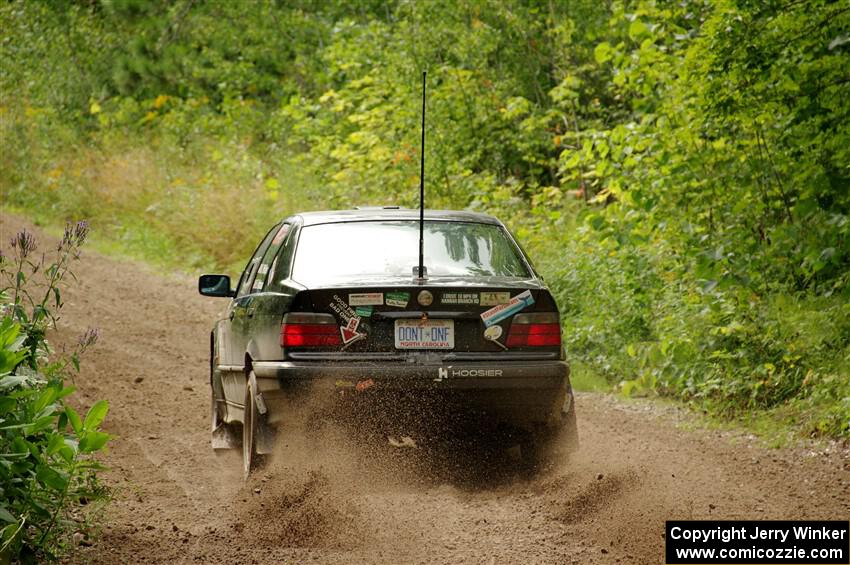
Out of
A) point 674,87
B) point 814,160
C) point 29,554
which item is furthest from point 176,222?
point 29,554

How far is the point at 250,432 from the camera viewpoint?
6.77m

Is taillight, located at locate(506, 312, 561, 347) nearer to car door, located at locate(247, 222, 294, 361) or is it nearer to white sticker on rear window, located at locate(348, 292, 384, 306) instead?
white sticker on rear window, located at locate(348, 292, 384, 306)

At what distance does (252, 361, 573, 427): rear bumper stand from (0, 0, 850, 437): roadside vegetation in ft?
9.76

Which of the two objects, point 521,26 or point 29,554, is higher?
point 521,26

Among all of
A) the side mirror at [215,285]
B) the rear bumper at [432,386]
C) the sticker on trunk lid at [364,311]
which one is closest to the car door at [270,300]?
the rear bumper at [432,386]

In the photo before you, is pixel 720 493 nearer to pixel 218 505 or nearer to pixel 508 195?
pixel 218 505

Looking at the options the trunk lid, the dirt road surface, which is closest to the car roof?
the trunk lid

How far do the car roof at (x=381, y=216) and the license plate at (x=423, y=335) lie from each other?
1129 mm

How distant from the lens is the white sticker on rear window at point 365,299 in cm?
642

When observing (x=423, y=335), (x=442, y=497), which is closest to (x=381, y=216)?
(x=423, y=335)

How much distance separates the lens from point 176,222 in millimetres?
21453

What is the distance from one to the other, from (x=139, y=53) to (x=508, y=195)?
1415 cm

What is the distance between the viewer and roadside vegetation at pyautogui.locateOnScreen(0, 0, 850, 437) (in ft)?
31.7
